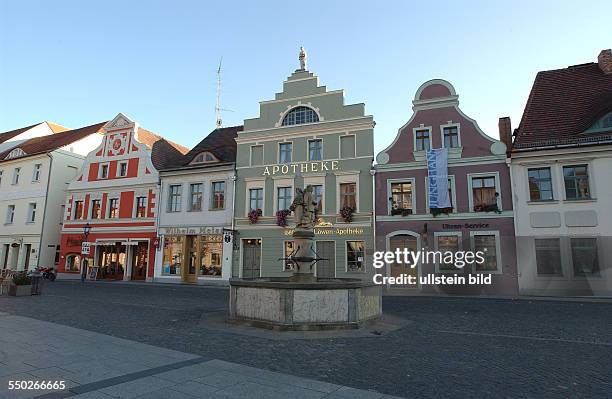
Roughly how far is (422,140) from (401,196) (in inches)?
145

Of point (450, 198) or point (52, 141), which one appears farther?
point (52, 141)

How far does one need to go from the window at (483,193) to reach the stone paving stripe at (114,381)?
62.3ft

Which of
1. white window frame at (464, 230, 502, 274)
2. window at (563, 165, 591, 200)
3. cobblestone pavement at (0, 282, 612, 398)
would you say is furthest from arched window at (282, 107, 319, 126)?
cobblestone pavement at (0, 282, 612, 398)

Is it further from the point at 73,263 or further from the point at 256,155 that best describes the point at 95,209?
the point at 256,155

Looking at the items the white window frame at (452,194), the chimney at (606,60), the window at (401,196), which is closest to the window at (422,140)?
the white window frame at (452,194)

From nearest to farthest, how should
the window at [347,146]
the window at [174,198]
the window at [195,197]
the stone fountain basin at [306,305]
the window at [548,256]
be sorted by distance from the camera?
the stone fountain basin at [306,305] < the window at [548,256] < the window at [347,146] < the window at [195,197] < the window at [174,198]

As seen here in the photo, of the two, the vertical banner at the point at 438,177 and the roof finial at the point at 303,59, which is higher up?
the roof finial at the point at 303,59

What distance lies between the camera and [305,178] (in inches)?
1024

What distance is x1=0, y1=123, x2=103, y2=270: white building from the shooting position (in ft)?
111

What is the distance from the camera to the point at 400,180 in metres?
23.4

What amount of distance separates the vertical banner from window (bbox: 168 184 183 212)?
18.2m

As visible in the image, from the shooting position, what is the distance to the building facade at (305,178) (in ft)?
79.5

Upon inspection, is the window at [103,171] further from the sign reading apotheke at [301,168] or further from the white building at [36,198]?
the sign reading apotheke at [301,168]

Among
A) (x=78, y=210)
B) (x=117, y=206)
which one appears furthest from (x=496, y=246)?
(x=78, y=210)
